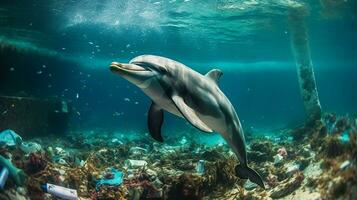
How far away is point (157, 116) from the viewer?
22.6 ft

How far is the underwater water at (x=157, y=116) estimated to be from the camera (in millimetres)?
7973

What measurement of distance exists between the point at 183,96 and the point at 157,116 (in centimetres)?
91

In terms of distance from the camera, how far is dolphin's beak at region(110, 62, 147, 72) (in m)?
5.25

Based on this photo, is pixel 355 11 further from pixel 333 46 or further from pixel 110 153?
pixel 110 153

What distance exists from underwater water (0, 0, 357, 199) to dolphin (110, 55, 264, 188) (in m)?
0.32

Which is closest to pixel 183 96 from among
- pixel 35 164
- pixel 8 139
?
pixel 35 164

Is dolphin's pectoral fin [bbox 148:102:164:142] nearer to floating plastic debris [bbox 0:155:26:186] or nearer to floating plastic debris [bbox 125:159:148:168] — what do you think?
floating plastic debris [bbox 0:155:26:186]

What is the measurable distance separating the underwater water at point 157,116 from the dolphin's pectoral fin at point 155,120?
950 millimetres

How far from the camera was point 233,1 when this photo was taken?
26.0 meters

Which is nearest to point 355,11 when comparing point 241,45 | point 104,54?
point 241,45

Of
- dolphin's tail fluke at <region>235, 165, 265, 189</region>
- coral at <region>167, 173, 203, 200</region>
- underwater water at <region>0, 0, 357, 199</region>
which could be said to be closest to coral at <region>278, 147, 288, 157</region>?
underwater water at <region>0, 0, 357, 199</region>

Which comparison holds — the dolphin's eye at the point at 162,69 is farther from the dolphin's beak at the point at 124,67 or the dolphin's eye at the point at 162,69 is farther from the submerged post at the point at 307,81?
the submerged post at the point at 307,81

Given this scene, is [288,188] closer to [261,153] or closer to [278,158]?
[278,158]

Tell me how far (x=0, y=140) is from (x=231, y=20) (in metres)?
24.1
